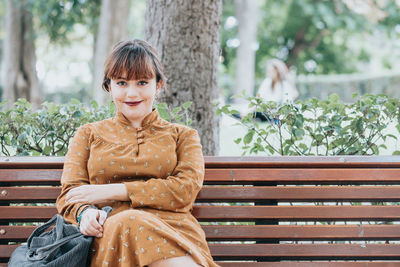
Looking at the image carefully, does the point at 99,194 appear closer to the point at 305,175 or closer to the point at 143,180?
the point at 143,180

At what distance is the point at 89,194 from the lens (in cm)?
247

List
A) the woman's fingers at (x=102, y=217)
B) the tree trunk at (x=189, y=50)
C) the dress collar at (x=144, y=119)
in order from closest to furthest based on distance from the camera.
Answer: the woman's fingers at (x=102, y=217), the dress collar at (x=144, y=119), the tree trunk at (x=189, y=50)

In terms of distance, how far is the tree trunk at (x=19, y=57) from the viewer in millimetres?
11805

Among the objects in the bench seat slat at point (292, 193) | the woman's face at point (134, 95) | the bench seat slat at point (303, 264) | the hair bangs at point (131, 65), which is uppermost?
the hair bangs at point (131, 65)

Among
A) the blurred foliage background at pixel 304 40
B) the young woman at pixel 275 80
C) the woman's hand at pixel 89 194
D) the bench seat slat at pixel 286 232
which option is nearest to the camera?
the woman's hand at pixel 89 194

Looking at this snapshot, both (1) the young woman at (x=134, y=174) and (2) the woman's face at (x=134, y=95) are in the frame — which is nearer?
(1) the young woman at (x=134, y=174)

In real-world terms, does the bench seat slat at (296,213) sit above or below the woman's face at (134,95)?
below

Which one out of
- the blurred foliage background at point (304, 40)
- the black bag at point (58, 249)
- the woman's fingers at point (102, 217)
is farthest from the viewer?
the blurred foliage background at point (304, 40)

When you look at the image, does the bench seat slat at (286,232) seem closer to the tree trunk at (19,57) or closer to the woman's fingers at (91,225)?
the woman's fingers at (91,225)

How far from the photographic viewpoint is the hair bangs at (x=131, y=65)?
2.59 meters

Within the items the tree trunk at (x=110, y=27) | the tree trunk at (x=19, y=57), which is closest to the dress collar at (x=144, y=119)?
the tree trunk at (x=110, y=27)

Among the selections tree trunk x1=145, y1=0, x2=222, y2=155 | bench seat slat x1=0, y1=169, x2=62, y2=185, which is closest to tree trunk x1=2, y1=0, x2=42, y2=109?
tree trunk x1=145, y1=0, x2=222, y2=155

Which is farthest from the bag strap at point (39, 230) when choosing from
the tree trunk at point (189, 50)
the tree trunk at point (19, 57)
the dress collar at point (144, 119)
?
the tree trunk at point (19, 57)

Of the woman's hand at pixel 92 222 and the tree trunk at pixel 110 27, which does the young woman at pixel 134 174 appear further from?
the tree trunk at pixel 110 27
